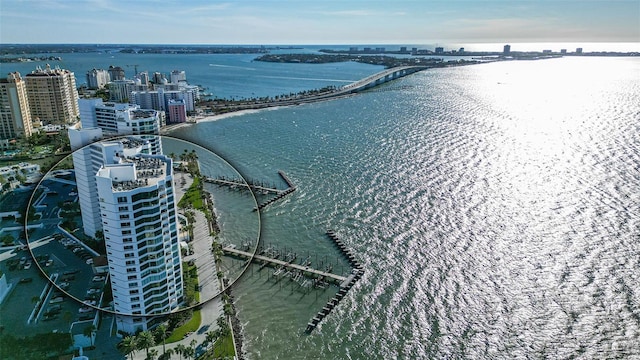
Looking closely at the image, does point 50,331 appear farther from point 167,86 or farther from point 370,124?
point 167,86

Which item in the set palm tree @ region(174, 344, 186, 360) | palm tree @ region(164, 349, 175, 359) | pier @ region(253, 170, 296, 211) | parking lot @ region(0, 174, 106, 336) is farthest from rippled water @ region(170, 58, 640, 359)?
parking lot @ region(0, 174, 106, 336)

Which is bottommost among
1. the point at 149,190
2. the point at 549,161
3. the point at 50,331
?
the point at 50,331

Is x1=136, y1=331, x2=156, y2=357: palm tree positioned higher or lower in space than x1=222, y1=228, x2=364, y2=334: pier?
higher

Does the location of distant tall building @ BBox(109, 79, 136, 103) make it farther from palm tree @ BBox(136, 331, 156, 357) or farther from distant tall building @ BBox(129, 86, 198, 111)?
palm tree @ BBox(136, 331, 156, 357)

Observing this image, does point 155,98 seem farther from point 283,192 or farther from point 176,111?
point 283,192

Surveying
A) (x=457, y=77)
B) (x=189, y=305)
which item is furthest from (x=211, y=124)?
(x=457, y=77)

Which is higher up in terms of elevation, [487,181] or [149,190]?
[149,190]

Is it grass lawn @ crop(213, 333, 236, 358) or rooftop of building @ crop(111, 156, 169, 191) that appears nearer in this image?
rooftop of building @ crop(111, 156, 169, 191)
